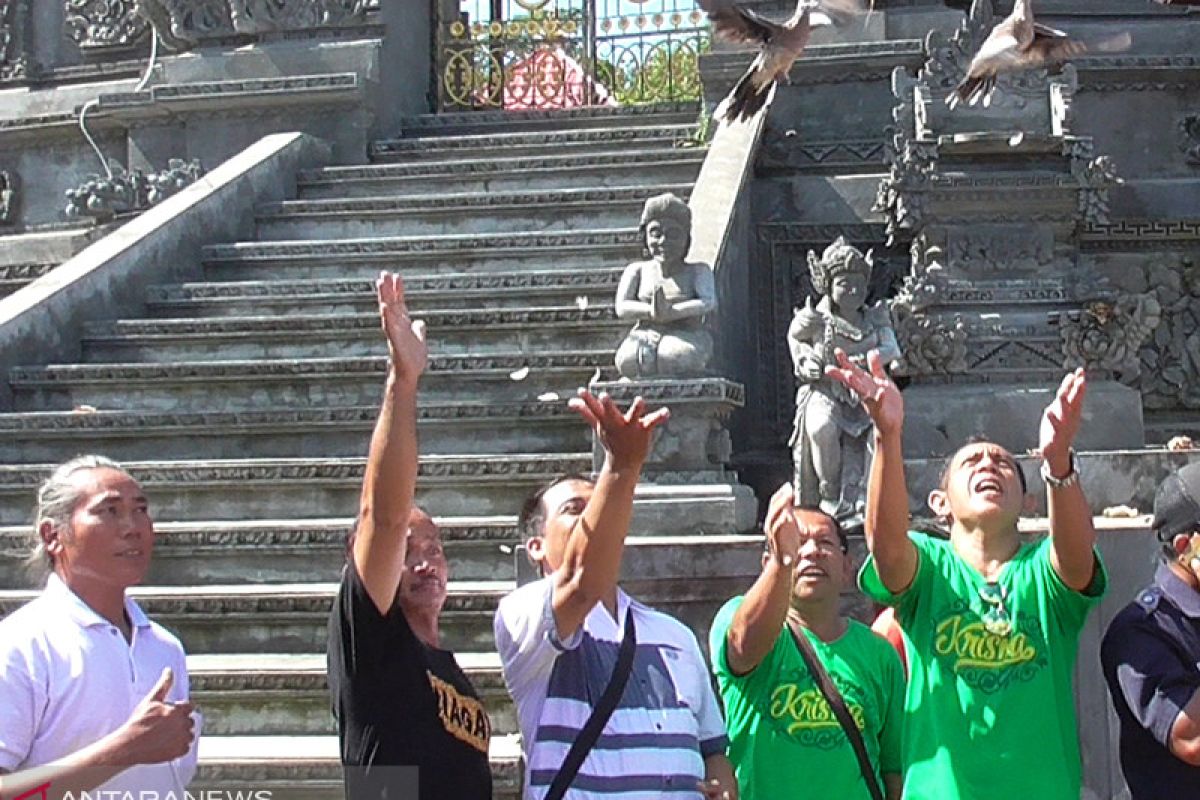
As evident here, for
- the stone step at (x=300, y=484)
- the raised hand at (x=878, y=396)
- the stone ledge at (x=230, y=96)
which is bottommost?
the stone step at (x=300, y=484)

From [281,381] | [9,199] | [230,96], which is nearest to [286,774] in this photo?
[281,381]

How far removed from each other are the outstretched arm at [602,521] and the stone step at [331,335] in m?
5.31

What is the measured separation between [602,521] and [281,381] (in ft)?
19.0

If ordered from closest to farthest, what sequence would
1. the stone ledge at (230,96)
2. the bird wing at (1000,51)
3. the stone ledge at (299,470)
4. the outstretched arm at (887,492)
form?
the outstretched arm at (887,492) < the bird wing at (1000,51) < the stone ledge at (299,470) < the stone ledge at (230,96)

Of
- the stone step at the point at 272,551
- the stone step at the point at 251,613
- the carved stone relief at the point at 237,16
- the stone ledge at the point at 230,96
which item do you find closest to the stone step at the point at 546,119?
the stone ledge at the point at 230,96

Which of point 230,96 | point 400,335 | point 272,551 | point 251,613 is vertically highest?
point 230,96

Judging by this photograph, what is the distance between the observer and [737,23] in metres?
6.03

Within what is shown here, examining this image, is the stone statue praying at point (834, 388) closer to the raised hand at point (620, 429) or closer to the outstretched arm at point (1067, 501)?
the outstretched arm at point (1067, 501)

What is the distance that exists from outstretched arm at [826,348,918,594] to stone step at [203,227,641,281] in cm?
585

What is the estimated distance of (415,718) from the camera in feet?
Answer: 11.8

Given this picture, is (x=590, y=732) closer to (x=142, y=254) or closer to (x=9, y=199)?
(x=142, y=254)

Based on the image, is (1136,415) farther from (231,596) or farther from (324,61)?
(324,61)

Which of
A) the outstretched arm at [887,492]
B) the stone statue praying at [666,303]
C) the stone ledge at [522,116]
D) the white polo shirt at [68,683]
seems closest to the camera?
the white polo shirt at [68,683]

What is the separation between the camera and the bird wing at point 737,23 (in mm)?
5961
